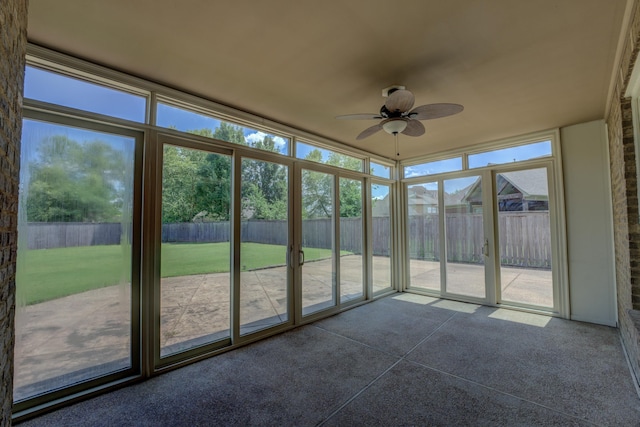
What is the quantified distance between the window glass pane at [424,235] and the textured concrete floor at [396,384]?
1755 millimetres

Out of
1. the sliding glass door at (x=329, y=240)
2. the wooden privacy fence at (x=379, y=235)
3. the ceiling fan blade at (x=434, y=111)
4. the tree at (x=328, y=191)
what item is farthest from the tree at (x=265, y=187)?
the ceiling fan blade at (x=434, y=111)

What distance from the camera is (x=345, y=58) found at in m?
2.31

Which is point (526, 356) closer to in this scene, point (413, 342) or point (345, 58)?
point (413, 342)

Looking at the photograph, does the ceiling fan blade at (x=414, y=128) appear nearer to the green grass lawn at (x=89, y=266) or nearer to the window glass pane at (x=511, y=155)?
the green grass lawn at (x=89, y=266)

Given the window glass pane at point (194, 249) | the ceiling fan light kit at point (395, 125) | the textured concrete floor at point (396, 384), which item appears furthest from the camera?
the window glass pane at point (194, 249)

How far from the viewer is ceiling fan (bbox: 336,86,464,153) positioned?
2.37 meters

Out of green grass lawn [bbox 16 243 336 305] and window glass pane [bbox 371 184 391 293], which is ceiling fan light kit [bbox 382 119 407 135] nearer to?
green grass lawn [bbox 16 243 336 305]

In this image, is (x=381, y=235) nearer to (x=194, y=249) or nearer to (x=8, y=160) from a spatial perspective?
(x=194, y=249)

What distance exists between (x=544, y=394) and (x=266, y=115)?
387cm

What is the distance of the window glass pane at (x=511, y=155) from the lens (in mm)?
4191

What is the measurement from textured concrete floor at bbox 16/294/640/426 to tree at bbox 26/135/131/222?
1532 millimetres

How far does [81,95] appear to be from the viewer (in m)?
2.36

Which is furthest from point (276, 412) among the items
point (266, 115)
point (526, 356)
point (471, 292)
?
point (471, 292)

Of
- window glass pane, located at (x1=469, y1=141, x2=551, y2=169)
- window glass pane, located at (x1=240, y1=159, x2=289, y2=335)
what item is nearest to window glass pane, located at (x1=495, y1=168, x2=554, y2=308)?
window glass pane, located at (x1=469, y1=141, x2=551, y2=169)
